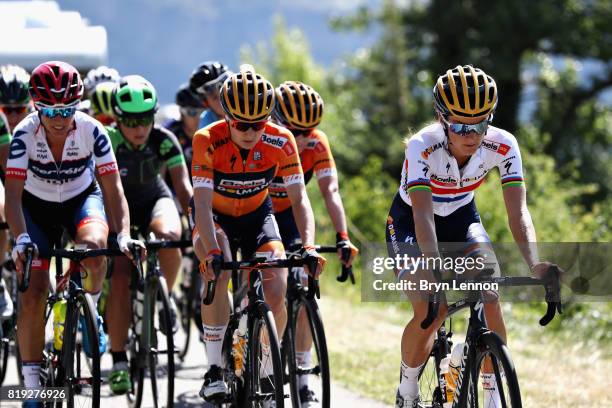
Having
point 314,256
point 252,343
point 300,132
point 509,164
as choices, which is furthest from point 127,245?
point 509,164

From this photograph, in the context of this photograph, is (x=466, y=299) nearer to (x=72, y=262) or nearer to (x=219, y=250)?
(x=219, y=250)

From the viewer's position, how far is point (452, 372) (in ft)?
17.7

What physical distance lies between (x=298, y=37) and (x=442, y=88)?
201 feet

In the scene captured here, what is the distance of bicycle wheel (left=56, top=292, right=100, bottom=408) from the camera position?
227 inches

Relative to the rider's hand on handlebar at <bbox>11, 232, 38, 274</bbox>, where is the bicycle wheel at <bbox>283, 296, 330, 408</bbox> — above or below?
below

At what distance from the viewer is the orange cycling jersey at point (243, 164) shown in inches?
245

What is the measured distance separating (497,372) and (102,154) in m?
3.04

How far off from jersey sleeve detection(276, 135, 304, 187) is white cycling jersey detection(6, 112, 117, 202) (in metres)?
1.11

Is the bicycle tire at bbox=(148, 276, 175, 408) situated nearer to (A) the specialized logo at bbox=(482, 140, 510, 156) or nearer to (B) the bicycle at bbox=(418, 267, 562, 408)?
(B) the bicycle at bbox=(418, 267, 562, 408)

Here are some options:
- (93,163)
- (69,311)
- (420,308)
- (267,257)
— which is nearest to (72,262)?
(69,311)

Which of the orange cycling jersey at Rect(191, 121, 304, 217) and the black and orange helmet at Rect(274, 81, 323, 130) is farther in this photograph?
the black and orange helmet at Rect(274, 81, 323, 130)

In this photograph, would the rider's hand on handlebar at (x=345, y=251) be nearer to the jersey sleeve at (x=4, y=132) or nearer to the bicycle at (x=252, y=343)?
the bicycle at (x=252, y=343)

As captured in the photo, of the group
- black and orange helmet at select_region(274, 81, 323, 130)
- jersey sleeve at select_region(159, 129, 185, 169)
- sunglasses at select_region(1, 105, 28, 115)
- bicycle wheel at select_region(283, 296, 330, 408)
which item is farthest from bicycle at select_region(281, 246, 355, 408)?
sunglasses at select_region(1, 105, 28, 115)

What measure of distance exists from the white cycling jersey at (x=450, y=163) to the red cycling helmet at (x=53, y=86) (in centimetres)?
222
